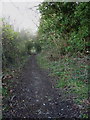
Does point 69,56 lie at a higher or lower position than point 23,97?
higher

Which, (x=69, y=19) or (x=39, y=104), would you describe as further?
(x=69, y=19)

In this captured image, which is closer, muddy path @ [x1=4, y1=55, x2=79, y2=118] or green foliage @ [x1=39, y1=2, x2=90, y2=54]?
muddy path @ [x1=4, y1=55, x2=79, y2=118]

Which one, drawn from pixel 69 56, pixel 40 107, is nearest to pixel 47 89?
pixel 40 107

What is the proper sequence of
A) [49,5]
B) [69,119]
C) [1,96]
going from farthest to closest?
[49,5], [1,96], [69,119]

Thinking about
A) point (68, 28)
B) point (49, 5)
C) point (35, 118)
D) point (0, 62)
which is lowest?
point (35, 118)

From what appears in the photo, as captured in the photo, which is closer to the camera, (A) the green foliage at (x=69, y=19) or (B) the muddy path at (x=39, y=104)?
(B) the muddy path at (x=39, y=104)

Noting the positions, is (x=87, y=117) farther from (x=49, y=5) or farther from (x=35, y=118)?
(x=49, y=5)

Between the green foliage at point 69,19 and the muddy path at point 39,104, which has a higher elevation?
the green foliage at point 69,19

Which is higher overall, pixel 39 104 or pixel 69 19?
pixel 69 19

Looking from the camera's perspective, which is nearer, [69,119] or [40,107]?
[69,119]

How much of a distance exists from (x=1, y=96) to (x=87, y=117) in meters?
2.05

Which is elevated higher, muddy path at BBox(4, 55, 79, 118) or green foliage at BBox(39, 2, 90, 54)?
green foliage at BBox(39, 2, 90, 54)

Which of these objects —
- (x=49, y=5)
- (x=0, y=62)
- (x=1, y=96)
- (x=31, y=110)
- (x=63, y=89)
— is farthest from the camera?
(x=0, y=62)

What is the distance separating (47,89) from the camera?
405 cm
